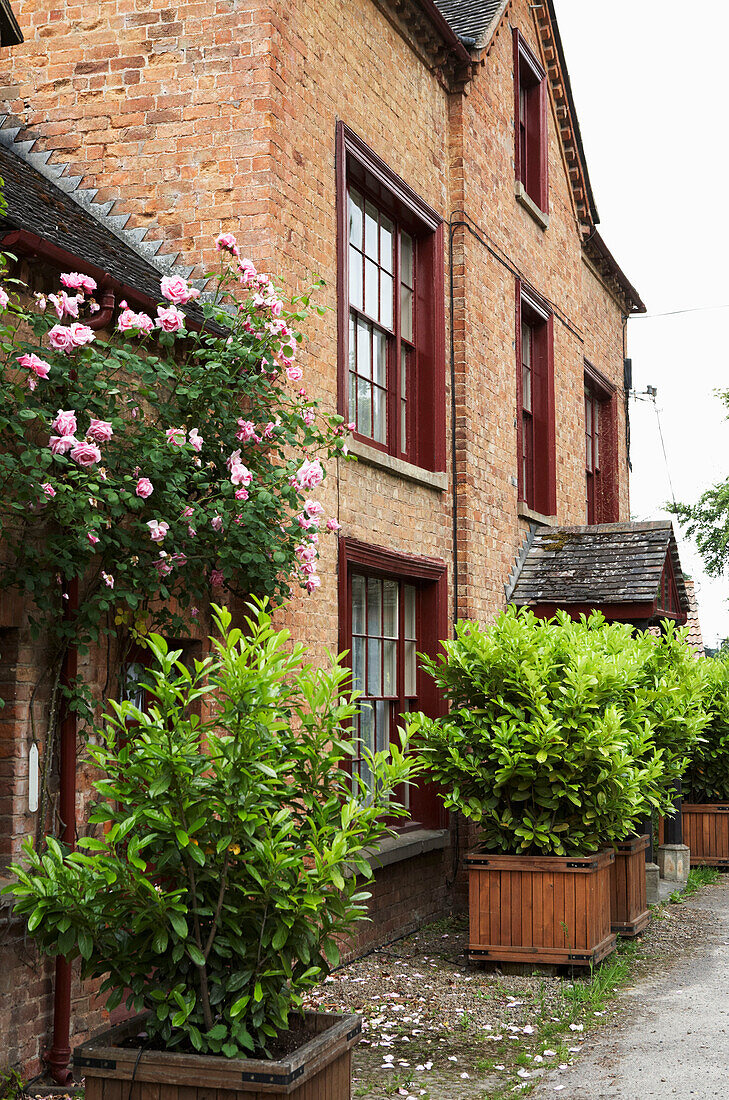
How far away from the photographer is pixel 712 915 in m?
11.0

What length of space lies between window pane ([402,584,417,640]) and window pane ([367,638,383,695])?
0.68 meters

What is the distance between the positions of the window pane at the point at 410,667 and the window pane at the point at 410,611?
0.27ft

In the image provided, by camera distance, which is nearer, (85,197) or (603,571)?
(85,197)

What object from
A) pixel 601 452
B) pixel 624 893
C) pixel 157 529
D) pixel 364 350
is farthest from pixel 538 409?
pixel 157 529

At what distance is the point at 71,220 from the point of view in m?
7.50

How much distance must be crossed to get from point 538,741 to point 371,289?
4151mm

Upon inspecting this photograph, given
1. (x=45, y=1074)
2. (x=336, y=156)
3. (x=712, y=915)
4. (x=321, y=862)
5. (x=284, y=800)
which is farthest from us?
(x=712, y=915)

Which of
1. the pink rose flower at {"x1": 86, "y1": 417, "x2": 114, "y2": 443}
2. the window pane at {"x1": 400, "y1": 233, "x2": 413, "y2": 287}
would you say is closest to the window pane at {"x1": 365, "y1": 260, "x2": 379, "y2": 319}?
the window pane at {"x1": 400, "y1": 233, "x2": 413, "y2": 287}

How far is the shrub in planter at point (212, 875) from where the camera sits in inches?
166

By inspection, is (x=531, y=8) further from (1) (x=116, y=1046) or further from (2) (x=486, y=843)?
(1) (x=116, y=1046)

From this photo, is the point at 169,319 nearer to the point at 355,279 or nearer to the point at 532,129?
the point at 355,279

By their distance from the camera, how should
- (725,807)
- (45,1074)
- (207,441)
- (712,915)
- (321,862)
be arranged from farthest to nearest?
(725,807) → (712,915) → (207,441) → (45,1074) → (321,862)

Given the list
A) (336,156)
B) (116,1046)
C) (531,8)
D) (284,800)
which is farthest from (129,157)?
(531,8)

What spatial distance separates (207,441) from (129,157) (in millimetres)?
2931
